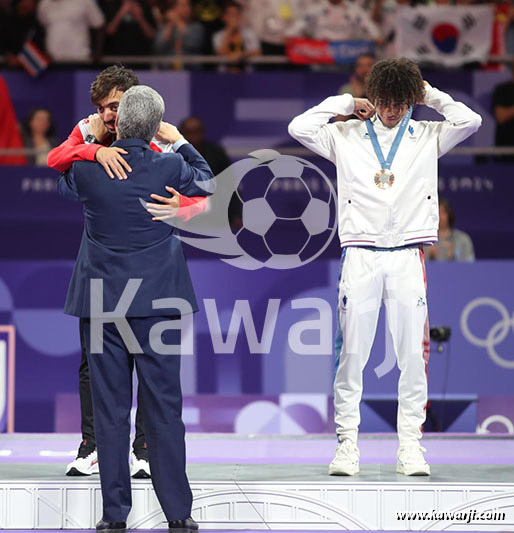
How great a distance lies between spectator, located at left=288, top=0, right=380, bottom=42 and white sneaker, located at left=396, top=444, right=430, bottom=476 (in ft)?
18.9

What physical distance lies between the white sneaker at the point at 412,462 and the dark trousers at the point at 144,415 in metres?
1.00

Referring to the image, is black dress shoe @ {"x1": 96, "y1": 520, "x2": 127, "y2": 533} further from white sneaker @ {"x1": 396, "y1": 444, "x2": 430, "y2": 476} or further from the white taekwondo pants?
white sneaker @ {"x1": 396, "y1": 444, "x2": 430, "y2": 476}

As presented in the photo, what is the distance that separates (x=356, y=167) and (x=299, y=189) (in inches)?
159

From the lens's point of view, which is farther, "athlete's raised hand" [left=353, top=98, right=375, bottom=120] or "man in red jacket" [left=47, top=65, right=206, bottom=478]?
"athlete's raised hand" [left=353, top=98, right=375, bottom=120]

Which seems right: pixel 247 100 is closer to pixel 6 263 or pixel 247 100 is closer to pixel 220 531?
pixel 6 263

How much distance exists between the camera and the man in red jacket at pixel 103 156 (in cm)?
395

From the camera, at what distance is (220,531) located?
4.28 metres

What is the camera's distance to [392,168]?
4.49 meters

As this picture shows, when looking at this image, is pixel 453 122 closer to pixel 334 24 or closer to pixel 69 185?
pixel 69 185

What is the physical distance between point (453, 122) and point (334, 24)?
17.0ft

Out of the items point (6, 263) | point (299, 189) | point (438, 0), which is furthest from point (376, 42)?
point (6, 263)

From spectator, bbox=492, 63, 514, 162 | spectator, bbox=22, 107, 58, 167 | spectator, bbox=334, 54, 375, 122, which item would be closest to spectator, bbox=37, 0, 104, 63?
spectator, bbox=22, 107, 58, 167

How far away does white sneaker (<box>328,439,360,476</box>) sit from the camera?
4430 millimetres
